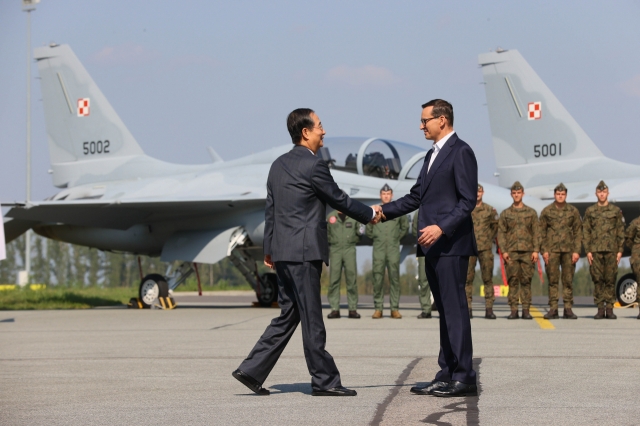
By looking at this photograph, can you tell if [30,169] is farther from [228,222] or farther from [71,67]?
[228,222]

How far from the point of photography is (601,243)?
11922 millimetres

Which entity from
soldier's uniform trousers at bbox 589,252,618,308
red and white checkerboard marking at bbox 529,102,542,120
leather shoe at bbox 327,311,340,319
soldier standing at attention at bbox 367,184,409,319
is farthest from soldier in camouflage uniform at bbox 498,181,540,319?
red and white checkerboard marking at bbox 529,102,542,120

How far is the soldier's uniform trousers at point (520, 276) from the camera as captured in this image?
11.7 meters

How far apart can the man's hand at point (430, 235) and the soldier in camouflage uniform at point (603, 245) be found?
7.42m

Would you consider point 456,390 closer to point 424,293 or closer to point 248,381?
point 248,381

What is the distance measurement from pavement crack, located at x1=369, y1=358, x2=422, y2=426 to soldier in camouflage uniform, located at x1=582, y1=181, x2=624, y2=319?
590 centimetres

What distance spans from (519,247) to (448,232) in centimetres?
696

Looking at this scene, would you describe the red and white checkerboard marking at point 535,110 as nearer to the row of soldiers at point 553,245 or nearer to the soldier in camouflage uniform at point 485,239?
the row of soldiers at point 553,245

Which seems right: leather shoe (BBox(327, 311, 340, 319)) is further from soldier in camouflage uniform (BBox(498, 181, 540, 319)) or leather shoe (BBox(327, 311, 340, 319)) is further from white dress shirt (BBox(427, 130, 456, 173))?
white dress shirt (BBox(427, 130, 456, 173))

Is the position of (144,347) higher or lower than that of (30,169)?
lower

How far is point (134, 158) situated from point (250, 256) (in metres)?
4.27

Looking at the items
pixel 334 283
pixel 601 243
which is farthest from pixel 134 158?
pixel 601 243

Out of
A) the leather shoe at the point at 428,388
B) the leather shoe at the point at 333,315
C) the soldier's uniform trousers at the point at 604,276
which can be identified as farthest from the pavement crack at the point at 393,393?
the soldier's uniform trousers at the point at 604,276

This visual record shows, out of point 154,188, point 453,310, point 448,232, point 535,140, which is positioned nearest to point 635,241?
point 535,140
